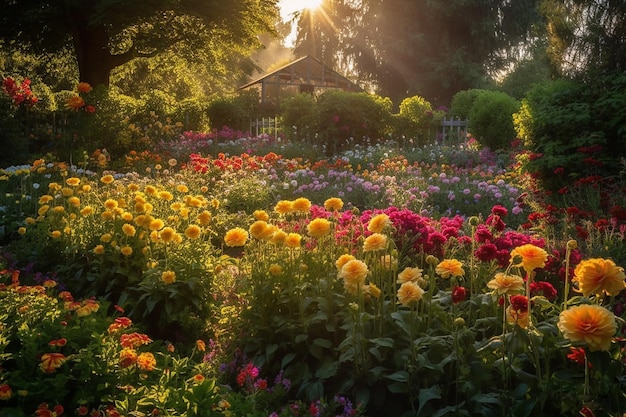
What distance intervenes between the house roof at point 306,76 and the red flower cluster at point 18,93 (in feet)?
44.6

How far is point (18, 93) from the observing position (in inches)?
413

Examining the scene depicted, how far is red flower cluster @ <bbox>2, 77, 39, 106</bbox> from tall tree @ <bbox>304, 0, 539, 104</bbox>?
69.9 ft

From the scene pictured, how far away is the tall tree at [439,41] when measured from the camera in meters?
28.0

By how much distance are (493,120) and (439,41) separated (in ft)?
51.2

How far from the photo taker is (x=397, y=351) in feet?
7.94

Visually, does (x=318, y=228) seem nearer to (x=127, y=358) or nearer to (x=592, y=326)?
(x=127, y=358)

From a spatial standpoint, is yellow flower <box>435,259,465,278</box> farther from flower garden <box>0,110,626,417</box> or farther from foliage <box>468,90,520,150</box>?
foliage <box>468,90,520,150</box>

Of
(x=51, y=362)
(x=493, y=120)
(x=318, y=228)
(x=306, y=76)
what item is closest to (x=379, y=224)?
(x=318, y=228)

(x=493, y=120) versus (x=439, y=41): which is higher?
(x=439, y=41)

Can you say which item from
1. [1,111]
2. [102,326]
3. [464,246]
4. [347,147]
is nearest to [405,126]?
[347,147]

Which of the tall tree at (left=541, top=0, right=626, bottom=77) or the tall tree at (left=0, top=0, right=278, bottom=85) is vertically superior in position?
the tall tree at (left=0, top=0, right=278, bottom=85)

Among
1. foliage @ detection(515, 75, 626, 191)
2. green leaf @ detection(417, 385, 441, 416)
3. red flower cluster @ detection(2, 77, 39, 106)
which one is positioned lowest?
green leaf @ detection(417, 385, 441, 416)

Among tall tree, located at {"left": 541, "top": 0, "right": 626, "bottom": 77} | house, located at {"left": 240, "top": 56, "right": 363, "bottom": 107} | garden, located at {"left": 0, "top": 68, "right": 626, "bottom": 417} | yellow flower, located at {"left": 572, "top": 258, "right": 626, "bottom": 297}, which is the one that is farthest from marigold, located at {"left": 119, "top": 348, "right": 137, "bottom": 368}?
house, located at {"left": 240, "top": 56, "right": 363, "bottom": 107}

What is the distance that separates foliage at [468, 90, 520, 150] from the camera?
14.8 meters
